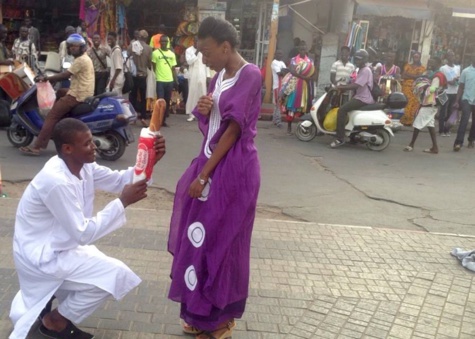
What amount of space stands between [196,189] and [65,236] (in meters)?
0.70

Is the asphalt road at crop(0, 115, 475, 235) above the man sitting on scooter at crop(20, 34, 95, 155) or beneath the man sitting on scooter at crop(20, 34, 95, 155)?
beneath

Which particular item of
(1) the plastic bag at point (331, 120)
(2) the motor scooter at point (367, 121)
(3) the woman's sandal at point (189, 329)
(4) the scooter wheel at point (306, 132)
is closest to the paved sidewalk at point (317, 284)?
(3) the woman's sandal at point (189, 329)

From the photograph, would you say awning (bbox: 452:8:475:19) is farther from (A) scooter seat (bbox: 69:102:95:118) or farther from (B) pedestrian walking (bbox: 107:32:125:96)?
(A) scooter seat (bbox: 69:102:95:118)

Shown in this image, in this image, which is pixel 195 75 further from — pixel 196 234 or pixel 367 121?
pixel 196 234

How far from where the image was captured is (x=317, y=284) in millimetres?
3793

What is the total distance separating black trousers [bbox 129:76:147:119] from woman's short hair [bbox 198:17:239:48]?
26.5 ft

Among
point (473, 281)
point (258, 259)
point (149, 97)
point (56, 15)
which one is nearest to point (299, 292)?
point (258, 259)

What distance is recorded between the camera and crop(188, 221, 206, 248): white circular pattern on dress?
269 centimetres

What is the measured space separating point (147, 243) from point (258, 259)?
38.2 inches

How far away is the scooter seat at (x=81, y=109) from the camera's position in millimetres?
6956

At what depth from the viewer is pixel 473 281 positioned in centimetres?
402

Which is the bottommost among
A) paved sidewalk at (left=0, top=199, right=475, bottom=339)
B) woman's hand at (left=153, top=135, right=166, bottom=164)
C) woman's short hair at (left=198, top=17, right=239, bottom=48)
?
paved sidewalk at (left=0, top=199, right=475, bottom=339)

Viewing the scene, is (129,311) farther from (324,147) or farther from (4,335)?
(324,147)

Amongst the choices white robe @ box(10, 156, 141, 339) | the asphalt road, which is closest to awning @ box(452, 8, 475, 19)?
the asphalt road
